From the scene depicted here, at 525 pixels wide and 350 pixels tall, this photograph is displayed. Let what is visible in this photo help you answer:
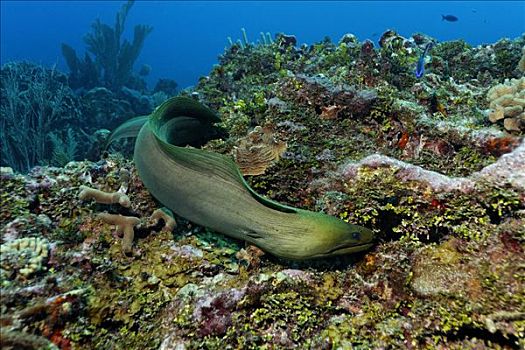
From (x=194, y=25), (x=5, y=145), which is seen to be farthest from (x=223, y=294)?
(x=194, y=25)

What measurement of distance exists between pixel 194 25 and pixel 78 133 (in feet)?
510

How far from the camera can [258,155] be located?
13.0ft

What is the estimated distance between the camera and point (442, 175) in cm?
337

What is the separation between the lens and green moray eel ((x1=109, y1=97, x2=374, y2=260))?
3.24 meters

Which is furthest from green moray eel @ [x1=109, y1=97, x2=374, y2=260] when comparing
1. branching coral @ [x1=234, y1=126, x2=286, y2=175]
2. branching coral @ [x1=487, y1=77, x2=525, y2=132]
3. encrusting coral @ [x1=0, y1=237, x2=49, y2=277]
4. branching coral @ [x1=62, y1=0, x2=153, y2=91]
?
branching coral @ [x1=62, y1=0, x2=153, y2=91]

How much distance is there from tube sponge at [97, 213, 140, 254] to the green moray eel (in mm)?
397

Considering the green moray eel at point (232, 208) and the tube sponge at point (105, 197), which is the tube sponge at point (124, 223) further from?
the green moray eel at point (232, 208)

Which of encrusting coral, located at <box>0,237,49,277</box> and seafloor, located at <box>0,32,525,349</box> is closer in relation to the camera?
seafloor, located at <box>0,32,525,349</box>

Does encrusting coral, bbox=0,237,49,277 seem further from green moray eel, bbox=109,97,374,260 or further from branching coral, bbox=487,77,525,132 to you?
branching coral, bbox=487,77,525,132

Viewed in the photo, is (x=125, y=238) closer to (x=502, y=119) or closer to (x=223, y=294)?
(x=223, y=294)

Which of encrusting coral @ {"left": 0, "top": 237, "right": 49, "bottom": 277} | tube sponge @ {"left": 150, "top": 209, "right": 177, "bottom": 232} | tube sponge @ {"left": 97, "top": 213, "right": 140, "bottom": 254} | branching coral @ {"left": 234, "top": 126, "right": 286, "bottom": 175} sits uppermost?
branching coral @ {"left": 234, "top": 126, "right": 286, "bottom": 175}

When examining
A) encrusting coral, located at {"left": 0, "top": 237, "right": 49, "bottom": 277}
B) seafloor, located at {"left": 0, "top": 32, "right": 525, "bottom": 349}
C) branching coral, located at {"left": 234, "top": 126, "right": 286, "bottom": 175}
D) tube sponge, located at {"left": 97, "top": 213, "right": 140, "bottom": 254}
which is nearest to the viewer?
seafloor, located at {"left": 0, "top": 32, "right": 525, "bottom": 349}

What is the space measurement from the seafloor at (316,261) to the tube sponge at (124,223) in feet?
0.31

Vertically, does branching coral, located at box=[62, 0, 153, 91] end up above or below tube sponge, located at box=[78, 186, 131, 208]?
above
